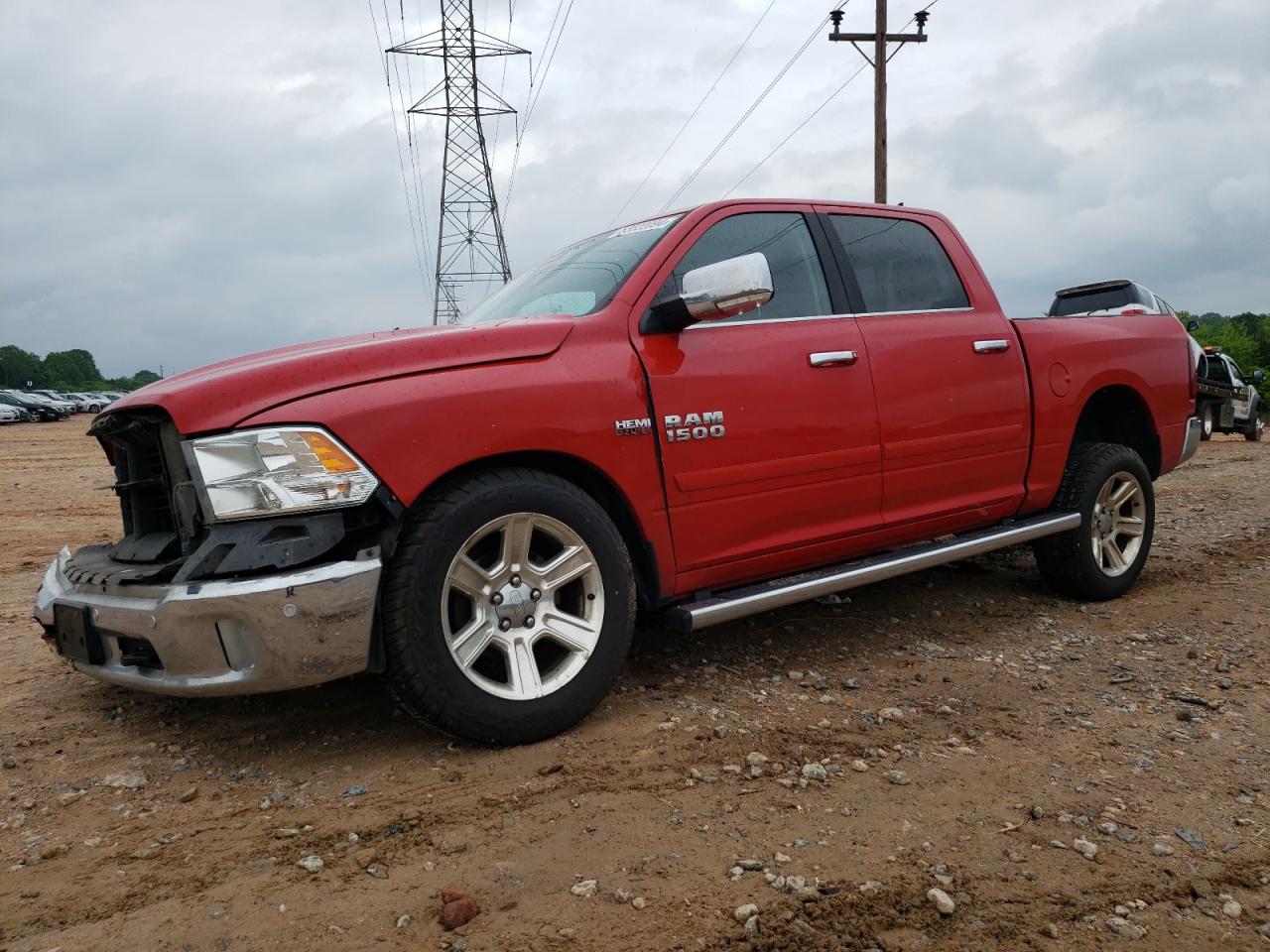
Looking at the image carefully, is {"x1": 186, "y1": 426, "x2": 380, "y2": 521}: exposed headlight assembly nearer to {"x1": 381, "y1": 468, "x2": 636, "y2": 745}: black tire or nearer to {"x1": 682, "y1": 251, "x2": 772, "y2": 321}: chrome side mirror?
{"x1": 381, "y1": 468, "x2": 636, "y2": 745}: black tire

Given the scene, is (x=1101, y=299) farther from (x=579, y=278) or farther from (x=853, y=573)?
(x=579, y=278)

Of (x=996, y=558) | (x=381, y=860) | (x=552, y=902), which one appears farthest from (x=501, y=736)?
(x=996, y=558)

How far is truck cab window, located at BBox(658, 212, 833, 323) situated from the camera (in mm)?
3660

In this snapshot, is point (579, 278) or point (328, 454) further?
point (579, 278)

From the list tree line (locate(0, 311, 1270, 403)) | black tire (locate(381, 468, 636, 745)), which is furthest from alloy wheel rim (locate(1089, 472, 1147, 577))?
tree line (locate(0, 311, 1270, 403))

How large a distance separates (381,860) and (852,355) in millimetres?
2539

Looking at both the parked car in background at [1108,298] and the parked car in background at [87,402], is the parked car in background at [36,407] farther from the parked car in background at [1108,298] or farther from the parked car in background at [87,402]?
the parked car in background at [1108,298]

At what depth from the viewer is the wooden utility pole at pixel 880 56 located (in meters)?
18.6

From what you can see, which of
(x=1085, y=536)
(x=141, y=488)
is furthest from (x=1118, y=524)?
(x=141, y=488)

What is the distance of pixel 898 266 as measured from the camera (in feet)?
14.1

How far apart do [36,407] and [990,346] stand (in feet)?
139

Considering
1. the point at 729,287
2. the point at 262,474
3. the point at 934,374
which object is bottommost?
the point at 262,474

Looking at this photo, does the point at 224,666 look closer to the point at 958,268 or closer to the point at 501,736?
the point at 501,736

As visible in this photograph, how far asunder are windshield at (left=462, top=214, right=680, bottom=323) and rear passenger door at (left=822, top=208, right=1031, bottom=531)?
90cm
